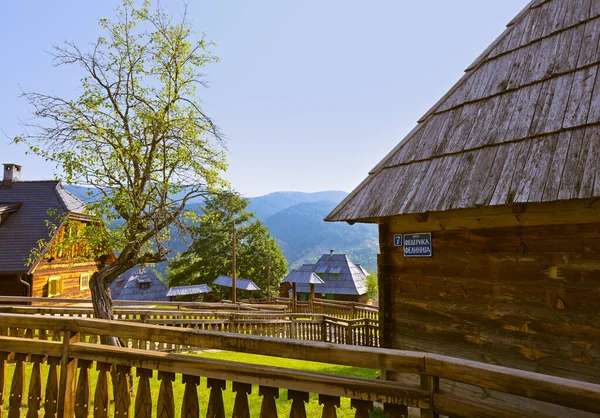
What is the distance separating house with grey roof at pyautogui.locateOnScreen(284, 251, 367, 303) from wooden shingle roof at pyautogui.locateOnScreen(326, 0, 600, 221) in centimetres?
3017

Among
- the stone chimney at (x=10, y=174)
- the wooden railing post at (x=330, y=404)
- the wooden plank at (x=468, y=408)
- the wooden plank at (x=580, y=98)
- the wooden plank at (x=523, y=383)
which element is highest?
the stone chimney at (x=10, y=174)

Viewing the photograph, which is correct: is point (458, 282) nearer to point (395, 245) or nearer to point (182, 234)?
point (395, 245)

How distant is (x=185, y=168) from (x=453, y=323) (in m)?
6.28

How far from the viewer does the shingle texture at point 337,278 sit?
1437 inches

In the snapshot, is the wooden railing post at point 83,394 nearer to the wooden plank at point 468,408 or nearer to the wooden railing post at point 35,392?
the wooden railing post at point 35,392

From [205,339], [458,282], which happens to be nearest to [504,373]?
[205,339]

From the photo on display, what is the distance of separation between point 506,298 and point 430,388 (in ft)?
11.6

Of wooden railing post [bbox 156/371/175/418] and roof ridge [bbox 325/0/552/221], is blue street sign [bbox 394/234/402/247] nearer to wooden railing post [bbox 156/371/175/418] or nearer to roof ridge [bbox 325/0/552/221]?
roof ridge [bbox 325/0/552/221]

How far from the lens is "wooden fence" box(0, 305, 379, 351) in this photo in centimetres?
992

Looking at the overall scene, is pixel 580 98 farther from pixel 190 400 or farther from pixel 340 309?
pixel 340 309

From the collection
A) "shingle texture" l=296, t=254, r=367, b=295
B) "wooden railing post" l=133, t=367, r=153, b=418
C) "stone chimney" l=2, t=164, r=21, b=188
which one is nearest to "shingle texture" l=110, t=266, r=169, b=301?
"shingle texture" l=296, t=254, r=367, b=295

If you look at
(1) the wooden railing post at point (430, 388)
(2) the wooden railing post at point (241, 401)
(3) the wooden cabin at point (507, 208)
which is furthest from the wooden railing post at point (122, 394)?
(3) the wooden cabin at point (507, 208)

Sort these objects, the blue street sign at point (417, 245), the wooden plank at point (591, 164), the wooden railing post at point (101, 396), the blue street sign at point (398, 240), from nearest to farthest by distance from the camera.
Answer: the wooden railing post at point (101, 396) → the wooden plank at point (591, 164) → the blue street sign at point (417, 245) → the blue street sign at point (398, 240)

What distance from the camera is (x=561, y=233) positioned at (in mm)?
4289
